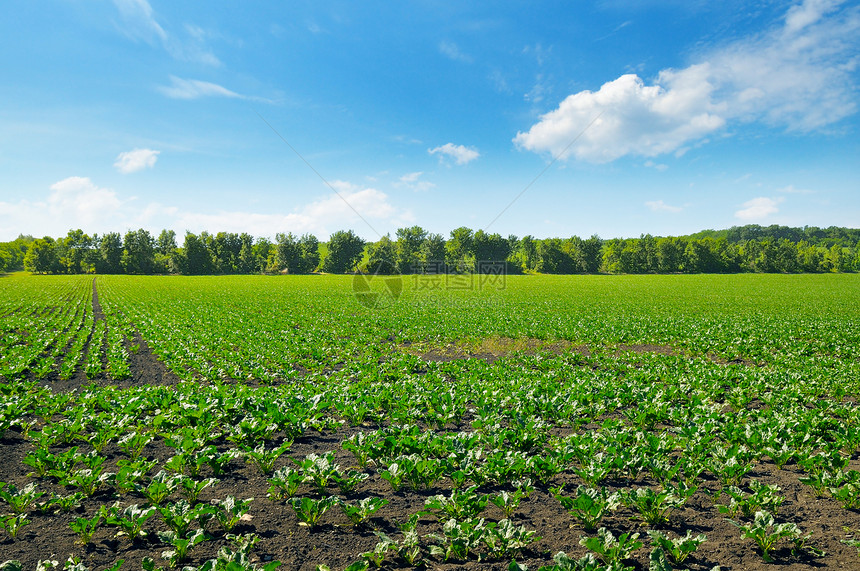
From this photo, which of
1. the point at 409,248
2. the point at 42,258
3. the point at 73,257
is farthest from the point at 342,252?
the point at 42,258

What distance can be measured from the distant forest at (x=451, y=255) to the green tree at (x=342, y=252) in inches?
11.6

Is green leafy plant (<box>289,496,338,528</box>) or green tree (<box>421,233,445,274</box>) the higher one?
green tree (<box>421,233,445,274</box>)

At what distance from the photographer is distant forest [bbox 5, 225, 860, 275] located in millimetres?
112062

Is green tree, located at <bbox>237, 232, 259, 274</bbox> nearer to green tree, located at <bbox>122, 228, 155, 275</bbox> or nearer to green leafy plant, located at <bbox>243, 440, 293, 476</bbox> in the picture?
green tree, located at <bbox>122, 228, 155, 275</bbox>

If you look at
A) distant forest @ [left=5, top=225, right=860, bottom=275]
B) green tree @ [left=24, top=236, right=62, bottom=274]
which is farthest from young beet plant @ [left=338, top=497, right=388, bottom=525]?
green tree @ [left=24, top=236, right=62, bottom=274]

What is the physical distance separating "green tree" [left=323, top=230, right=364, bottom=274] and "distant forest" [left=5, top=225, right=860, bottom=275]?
0.97 ft

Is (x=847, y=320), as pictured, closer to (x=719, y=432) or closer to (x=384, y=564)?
(x=719, y=432)

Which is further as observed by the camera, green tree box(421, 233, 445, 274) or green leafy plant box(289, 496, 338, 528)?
green tree box(421, 233, 445, 274)

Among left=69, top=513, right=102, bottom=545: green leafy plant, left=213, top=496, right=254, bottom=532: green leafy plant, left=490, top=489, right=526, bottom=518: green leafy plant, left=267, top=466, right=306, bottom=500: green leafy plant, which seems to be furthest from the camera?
left=267, top=466, right=306, bottom=500: green leafy plant

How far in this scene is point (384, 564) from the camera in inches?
174

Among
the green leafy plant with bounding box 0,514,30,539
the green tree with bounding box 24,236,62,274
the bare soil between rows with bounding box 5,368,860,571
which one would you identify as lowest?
the bare soil between rows with bounding box 5,368,860,571

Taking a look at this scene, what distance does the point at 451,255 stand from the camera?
12581 cm

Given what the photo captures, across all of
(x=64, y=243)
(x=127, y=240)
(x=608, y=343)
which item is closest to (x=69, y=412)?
(x=608, y=343)

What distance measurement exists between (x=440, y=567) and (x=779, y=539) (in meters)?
4.01
